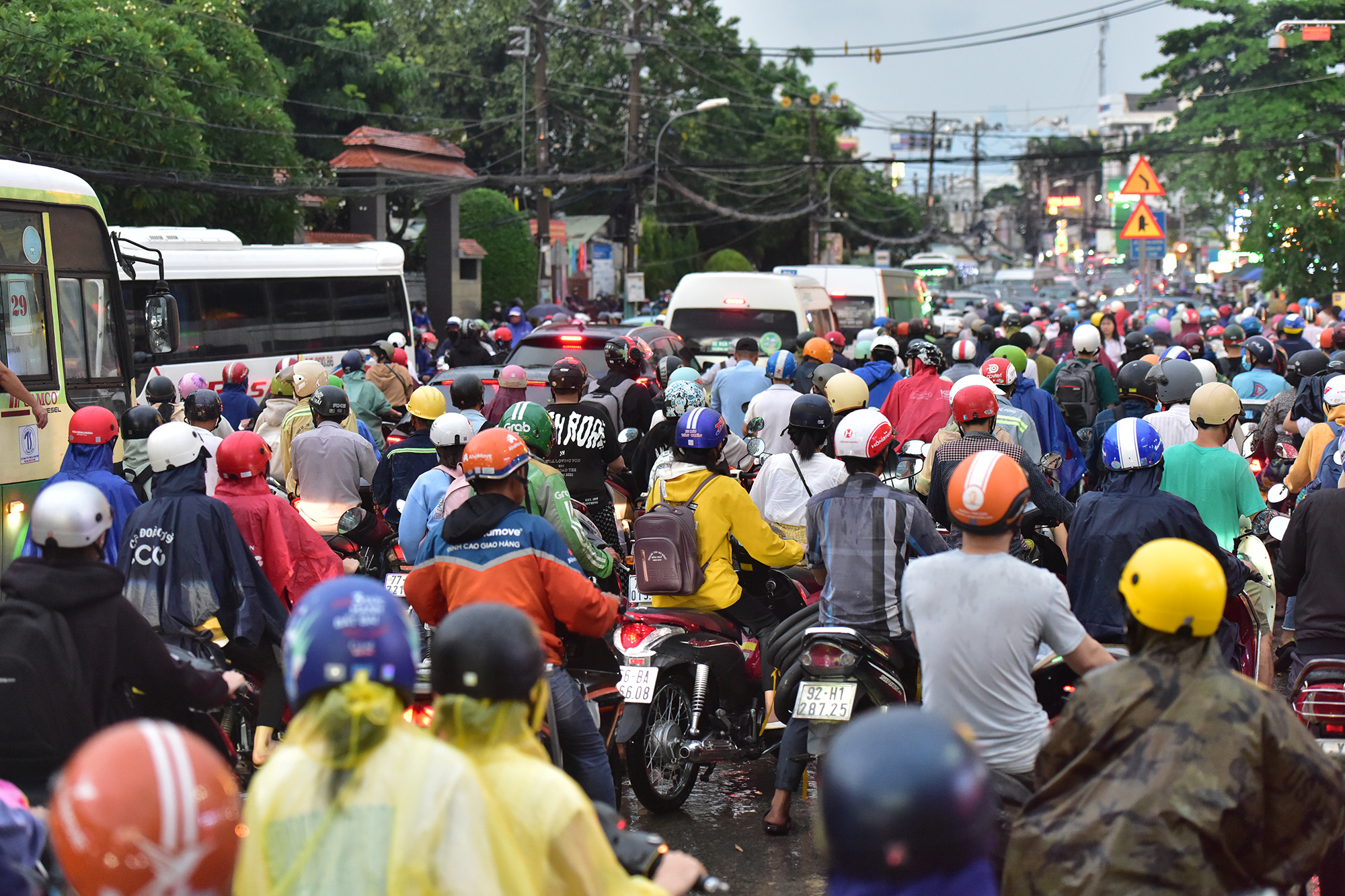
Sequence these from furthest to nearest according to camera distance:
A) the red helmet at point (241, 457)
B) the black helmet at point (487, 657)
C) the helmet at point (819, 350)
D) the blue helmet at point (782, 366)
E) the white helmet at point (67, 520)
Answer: the helmet at point (819, 350)
the blue helmet at point (782, 366)
the red helmet at point (241, 457)
the white helmet at point (67, 520)
the black helmet at point (487, 657)

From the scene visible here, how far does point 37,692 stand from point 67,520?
50 cm

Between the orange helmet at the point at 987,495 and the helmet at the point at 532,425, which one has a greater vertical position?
the orange helmet at the point at 987,495

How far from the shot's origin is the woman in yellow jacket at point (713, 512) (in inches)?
253

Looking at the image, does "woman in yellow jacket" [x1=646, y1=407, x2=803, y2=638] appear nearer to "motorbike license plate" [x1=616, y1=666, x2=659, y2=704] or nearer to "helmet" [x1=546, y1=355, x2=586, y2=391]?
"motorbike license plate" [x1=616, y1=666, x2=659, y2=704]

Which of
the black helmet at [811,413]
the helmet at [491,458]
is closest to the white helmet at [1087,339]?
the black helmet at [811,413]

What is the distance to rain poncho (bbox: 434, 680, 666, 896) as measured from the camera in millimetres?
2732

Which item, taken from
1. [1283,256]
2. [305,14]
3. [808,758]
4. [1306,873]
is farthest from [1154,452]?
[305,14]

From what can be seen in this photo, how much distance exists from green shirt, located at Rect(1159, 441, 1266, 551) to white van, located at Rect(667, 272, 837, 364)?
1072cm

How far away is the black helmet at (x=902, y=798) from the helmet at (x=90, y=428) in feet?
19.8

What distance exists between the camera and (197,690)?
Result: 423cm

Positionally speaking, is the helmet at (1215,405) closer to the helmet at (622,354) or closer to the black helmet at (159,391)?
the helmet at (622,354)

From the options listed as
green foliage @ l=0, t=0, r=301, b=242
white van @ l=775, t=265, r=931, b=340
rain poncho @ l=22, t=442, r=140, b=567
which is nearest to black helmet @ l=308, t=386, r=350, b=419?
rain poncho @ l=22, t=442, r=140, b=567

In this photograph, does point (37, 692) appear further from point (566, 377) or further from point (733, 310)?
point (733, 310)

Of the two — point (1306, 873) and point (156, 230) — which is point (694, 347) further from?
point (1306, 873)
